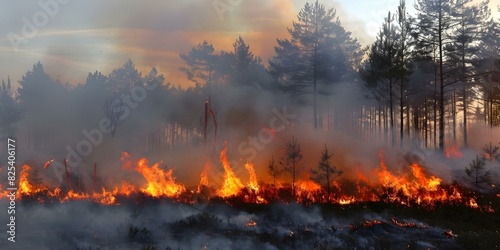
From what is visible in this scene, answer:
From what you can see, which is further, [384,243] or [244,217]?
[244,217]

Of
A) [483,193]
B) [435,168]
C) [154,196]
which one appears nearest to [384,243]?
[483,193]

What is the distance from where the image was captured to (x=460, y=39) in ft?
109

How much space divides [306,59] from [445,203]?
23.2m

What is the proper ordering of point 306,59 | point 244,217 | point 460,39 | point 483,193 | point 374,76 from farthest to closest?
point 306,59 < point 374,76 < point 460,39 < point 483,193 < point 244,217

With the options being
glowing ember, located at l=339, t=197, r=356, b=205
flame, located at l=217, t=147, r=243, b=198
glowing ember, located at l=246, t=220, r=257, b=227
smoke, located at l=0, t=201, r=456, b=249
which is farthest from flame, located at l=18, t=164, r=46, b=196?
glowing ember, located at l=339, t=197, r=356, b=205

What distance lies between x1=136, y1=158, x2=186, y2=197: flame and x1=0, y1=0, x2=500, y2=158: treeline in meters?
Answer: 15.2

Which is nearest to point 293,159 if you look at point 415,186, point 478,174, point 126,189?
point 415,186

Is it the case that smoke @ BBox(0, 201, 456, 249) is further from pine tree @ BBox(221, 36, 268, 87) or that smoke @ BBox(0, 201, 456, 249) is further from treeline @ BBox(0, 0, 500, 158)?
pine tree @ BBox(221, 36, 268, 87)

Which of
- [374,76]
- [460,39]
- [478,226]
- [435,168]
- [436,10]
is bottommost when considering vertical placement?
[478,226]

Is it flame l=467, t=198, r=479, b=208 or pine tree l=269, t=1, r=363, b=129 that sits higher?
pine tree l=269, t=1, r=363, b=129

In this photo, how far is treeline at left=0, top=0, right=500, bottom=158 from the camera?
3591cm

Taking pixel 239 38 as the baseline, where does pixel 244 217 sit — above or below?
below

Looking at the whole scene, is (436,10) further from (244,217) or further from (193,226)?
(193,226)

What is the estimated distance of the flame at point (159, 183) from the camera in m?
24.4
